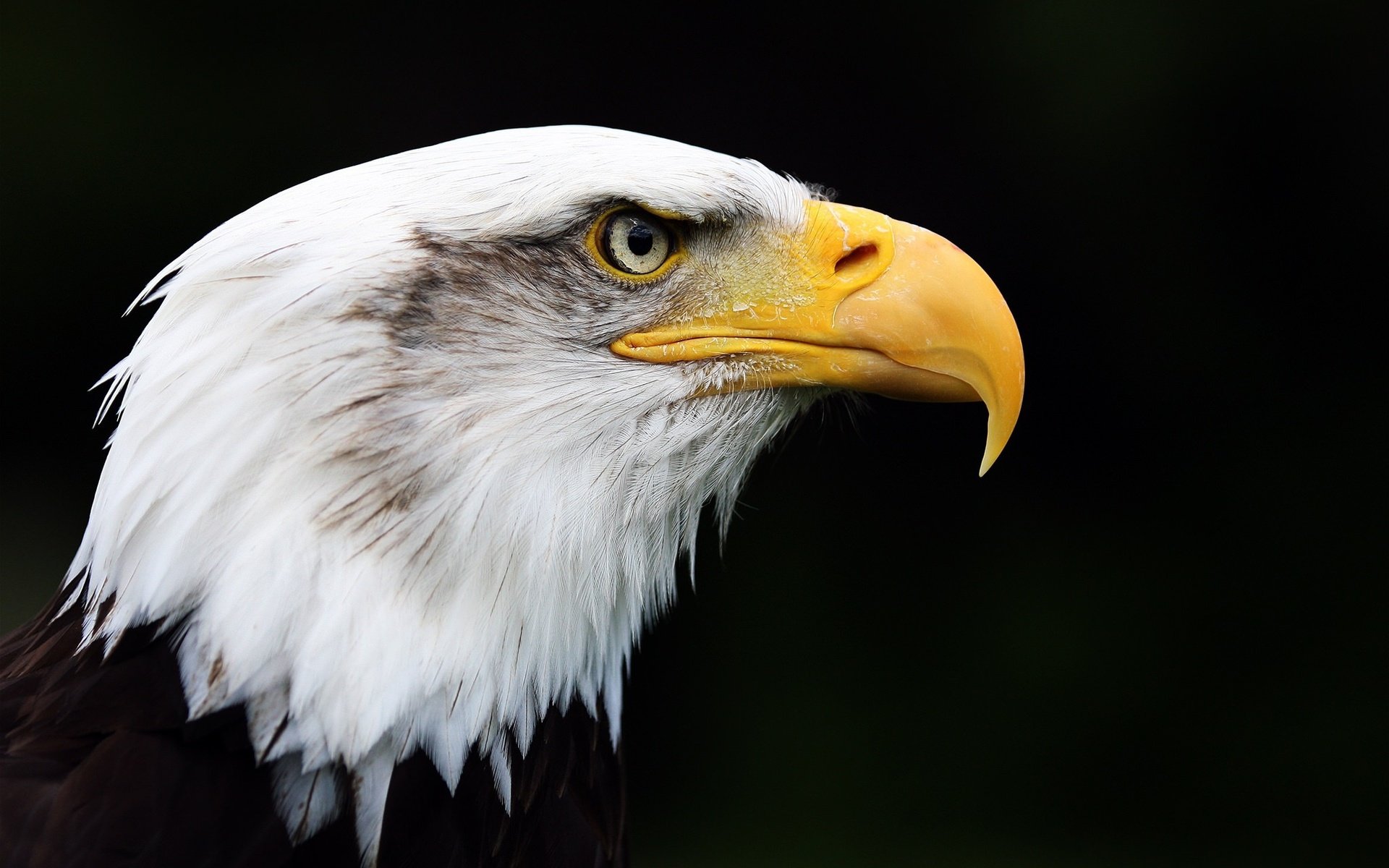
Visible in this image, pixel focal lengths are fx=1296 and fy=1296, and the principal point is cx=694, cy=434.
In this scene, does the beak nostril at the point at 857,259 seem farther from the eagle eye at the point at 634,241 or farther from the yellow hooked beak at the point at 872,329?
the eagle eye at the point at 634,241

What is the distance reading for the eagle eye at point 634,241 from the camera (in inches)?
69.6

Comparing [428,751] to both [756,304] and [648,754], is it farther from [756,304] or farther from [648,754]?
[648,754]

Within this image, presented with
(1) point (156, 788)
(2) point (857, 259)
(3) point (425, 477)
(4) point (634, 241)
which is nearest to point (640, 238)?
(4) point (634, 241)

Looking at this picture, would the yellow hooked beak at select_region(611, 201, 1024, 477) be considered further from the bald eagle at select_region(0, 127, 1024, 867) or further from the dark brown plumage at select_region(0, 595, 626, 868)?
the dark brown plumage at select_region(0, 595, 626, 868)

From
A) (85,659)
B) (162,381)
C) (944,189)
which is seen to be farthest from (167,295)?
(944,189)

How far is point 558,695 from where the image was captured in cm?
177

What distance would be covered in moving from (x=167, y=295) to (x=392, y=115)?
2.48 metres

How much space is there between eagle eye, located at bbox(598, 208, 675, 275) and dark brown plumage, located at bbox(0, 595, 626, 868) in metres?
0.62

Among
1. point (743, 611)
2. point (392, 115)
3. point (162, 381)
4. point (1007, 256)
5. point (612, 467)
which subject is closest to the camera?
point (162, 381)

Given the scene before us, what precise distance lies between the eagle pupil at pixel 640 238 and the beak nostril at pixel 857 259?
0.29 meters

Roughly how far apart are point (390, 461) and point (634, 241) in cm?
46

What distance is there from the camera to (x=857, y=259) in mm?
1909

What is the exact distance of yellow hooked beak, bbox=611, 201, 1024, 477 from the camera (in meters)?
1.84

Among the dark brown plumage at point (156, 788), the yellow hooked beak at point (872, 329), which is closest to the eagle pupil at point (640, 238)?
the yellow hooked beak at point (872, 329)
